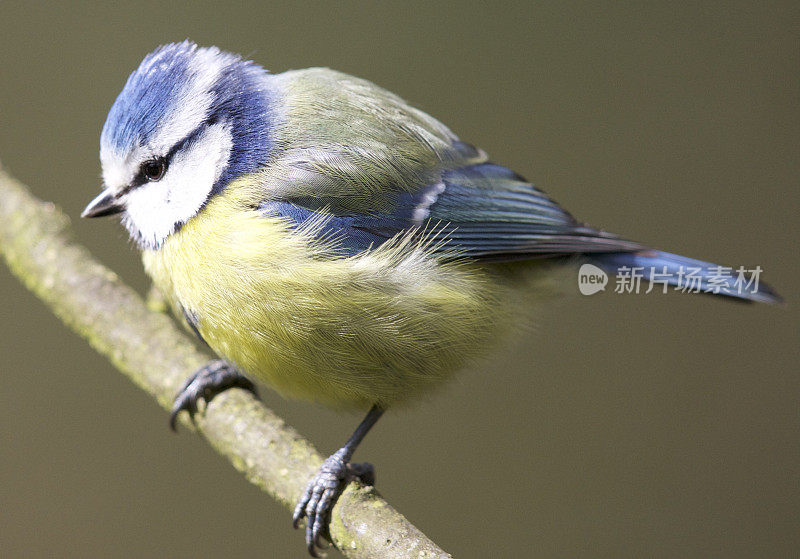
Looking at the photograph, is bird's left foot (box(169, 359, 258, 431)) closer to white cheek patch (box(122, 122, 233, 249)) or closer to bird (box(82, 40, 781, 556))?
bird (box(82, 40, 781, 556))

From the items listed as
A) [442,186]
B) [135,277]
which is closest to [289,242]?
[442,186]

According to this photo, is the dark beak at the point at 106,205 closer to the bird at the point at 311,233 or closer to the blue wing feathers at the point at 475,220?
the bird at the point at 311,233

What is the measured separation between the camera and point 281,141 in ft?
4.64

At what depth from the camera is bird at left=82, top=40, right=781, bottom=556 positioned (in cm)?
133

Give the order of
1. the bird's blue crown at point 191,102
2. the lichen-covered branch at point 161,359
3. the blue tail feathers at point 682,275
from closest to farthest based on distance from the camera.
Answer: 1. the lichen-covered branch at point 161,359
2. the bird's blue crown at point 191,102
3. the blue tail feathers at point 682,275

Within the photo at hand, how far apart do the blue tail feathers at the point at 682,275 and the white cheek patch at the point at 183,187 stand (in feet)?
2.84

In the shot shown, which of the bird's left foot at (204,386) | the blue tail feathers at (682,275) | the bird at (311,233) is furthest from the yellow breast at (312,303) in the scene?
the blue tail feathers at (682,275)

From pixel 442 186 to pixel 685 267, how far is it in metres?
0.59

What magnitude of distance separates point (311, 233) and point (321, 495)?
500 millimetres

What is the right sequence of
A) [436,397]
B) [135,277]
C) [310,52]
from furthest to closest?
[310,52], [135,277], [436,397]

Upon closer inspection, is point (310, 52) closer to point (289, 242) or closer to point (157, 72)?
point (157, 72)

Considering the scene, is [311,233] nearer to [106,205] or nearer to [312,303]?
[312,303]

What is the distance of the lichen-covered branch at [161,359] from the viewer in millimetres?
1278

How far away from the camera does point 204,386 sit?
1638mm
